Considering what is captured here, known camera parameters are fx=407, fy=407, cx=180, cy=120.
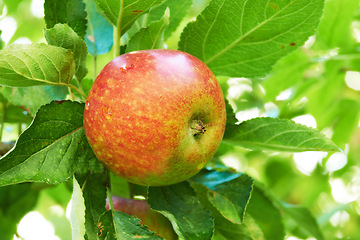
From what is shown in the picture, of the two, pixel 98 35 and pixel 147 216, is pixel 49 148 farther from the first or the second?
pixel 98 35

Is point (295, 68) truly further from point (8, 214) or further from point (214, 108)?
point (8, 214)

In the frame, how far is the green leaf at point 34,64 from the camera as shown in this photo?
0.85 meters

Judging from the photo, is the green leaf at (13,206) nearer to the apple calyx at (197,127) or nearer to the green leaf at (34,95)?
the green leaf at (34,95)

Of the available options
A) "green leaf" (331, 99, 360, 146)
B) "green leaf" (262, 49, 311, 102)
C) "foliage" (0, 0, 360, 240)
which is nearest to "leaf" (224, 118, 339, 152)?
"foliage" (0, 0, 360, 240)

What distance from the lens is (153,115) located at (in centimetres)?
83

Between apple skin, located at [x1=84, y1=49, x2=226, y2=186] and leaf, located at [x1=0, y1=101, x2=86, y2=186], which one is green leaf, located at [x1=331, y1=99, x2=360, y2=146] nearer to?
apple skin, located at [x1=84, y1=49, x2=226, y2=186]

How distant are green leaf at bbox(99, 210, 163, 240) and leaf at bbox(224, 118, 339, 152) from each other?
0.36 m

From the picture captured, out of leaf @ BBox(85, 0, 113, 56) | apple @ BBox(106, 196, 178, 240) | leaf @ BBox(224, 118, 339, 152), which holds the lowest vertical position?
apple @ BBox(106, 196, 178, 240)

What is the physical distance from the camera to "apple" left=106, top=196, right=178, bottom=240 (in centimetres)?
116

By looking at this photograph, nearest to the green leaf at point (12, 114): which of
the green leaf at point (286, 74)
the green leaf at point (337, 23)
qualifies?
the green leaf at point (286, 74)

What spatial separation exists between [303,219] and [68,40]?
1119 mm

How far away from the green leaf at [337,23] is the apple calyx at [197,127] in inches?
41.1

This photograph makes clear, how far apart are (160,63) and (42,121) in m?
0.29

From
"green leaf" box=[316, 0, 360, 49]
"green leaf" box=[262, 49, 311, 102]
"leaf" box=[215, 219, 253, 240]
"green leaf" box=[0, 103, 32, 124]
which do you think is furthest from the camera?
"green leaf" box=[262, 49, 311, 102]
